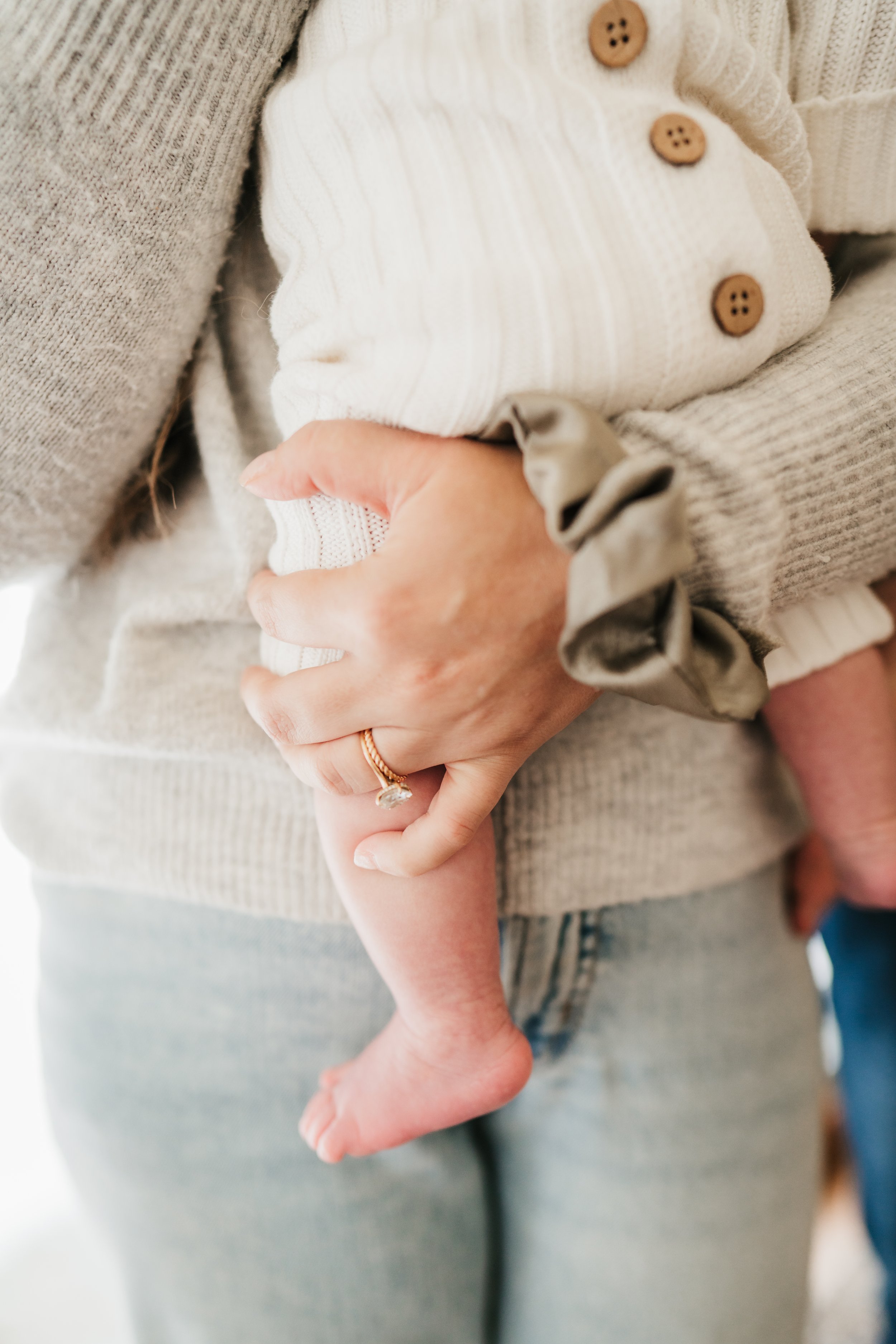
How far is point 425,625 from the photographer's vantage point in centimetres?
47

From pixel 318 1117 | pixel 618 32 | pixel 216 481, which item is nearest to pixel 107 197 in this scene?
pixel 216 481

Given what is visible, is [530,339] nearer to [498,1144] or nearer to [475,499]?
[475,499]

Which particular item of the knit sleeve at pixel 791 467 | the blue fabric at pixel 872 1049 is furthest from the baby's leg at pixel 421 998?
the blue fabric at pixel 872 1049

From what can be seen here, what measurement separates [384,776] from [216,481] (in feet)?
0.87

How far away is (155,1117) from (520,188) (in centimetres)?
75

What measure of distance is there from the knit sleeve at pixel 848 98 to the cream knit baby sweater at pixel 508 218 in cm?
8

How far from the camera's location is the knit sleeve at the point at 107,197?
493mm

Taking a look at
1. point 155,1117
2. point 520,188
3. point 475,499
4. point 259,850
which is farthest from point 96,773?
point 520,188

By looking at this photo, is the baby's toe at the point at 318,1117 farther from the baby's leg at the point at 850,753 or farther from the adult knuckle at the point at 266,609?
the baby's leg at the point at 850,753

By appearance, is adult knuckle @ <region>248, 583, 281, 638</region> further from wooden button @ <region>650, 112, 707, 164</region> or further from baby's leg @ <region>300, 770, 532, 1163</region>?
wooden button @ <region>650, 112, 707, 164</region>

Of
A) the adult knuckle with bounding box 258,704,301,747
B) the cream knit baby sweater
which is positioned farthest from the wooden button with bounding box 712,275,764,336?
the adult knuckle with bounding box 258,704,301,747

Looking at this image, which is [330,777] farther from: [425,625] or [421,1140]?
[421,1140]

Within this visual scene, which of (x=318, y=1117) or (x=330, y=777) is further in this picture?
(x=318, y=1117)

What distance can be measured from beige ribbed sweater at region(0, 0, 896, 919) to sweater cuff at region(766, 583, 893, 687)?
0.20 feet
